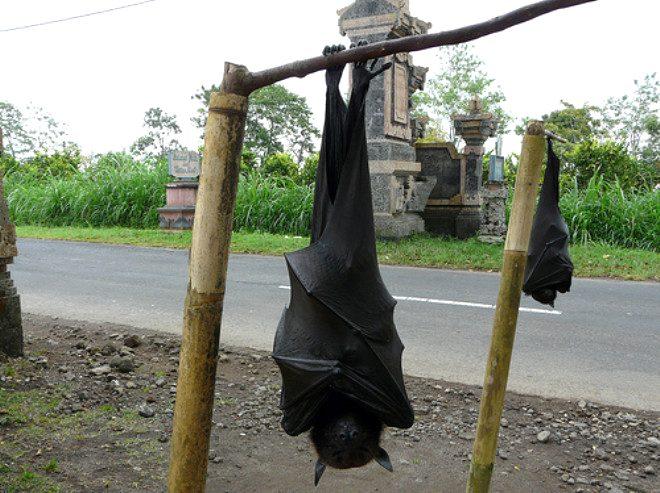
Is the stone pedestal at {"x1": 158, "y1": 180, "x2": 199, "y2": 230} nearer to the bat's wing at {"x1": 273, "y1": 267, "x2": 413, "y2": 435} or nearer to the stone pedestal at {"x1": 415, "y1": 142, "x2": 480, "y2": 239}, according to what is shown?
the stone pedestal at {"x1": 415, "y1": 142, "x2": 480, "y2": 239}

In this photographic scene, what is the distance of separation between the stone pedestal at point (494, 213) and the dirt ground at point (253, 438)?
8299 millimetres

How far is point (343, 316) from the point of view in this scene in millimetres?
1760

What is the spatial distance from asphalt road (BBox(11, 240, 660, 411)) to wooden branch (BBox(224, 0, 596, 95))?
138 inches

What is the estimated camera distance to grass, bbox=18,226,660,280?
9801 millimetres

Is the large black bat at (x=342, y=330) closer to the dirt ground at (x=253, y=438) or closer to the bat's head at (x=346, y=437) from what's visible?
the bat's head at (x=346, y=437)

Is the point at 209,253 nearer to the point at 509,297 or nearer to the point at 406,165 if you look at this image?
the point at 509,297

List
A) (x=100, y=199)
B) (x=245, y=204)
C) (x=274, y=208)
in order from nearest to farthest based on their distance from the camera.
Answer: (x=274, y=208)
(x=245, y=204)
(x=100, y=199)

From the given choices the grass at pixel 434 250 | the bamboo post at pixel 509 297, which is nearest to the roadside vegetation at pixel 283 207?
the grass at pixel 434 250

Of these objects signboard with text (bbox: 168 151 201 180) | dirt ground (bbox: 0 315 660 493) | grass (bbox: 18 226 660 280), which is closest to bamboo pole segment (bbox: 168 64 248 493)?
dirt ground (bbox: 0 315 660 493)

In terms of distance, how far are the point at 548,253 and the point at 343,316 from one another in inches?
63.5

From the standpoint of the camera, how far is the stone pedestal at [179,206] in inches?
563

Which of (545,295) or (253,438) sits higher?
(545,295)

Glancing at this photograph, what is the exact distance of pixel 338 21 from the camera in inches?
458

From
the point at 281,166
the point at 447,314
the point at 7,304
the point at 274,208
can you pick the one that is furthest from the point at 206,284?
the point at 281,166
